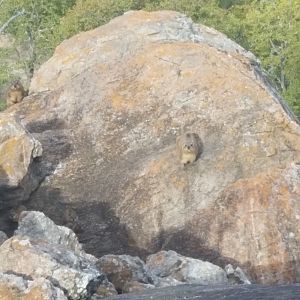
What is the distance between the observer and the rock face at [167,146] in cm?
2172

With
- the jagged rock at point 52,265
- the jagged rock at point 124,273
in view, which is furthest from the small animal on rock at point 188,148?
the jagged rock at point 52,265

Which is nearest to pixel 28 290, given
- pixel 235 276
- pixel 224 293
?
pixel 224 293

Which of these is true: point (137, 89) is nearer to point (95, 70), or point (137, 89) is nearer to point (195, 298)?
point (95, 70)

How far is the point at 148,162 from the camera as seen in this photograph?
2344cm

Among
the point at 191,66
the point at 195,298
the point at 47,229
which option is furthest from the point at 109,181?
the point at 195,298

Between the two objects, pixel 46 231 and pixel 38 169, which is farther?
pixel 38 169

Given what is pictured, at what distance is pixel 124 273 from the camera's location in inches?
613

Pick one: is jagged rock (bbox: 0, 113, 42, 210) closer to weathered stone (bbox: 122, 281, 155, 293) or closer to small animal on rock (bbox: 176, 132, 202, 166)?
small animal on rock (bbox: 176, 132, 202, 166)

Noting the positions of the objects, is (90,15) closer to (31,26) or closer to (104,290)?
(31,26)

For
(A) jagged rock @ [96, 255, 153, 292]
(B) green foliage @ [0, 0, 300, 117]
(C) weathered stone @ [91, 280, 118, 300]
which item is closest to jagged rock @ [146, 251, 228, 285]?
(A) jagged rock @ [96, 255, 153, 292]

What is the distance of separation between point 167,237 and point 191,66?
6266 millimetres

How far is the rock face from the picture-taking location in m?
21.7

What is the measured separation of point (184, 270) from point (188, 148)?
5622 millimetres

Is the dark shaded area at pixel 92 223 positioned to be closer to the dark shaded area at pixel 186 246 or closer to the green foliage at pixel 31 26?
the dark shaded area at pixel 186 246
